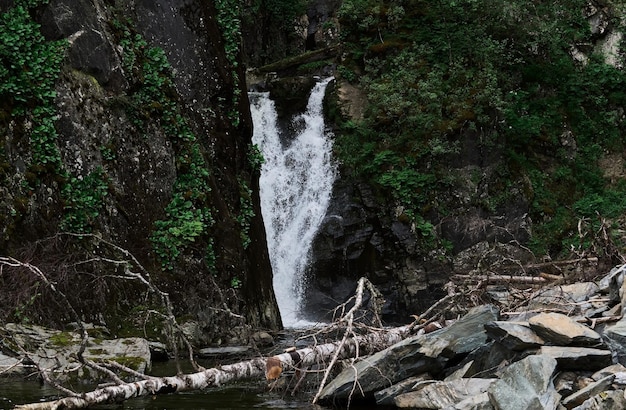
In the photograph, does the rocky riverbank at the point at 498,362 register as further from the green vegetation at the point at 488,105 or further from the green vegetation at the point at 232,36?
the green vegetation at the point at 488,105

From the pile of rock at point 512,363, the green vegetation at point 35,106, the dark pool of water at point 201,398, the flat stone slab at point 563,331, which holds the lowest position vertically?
the dark pool of water at point 201,398

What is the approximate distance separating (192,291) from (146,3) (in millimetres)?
6429

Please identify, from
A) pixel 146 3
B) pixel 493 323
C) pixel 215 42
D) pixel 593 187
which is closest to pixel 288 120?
pixel 215 42

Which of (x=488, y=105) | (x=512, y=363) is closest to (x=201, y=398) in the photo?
(x=512, y=363)

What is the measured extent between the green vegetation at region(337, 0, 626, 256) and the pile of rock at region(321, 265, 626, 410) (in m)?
10.8

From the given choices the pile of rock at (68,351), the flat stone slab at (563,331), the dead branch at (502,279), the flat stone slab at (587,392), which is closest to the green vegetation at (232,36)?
the pile of rock at (68,351)

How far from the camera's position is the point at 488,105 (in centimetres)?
1902

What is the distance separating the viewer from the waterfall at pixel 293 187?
59.4 feet

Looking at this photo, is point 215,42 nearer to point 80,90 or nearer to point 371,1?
point 80,90

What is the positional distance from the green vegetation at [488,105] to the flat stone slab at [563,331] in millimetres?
11434

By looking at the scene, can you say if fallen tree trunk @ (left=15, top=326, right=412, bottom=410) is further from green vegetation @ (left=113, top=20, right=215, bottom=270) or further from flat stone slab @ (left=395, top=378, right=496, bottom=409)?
green vegetation @ (left=113, top=20, right=215, bottom=270)

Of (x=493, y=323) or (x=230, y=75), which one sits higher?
(x=230, y=75)

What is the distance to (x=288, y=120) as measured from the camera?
70.1 ft

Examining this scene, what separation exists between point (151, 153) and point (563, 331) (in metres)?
9.13
